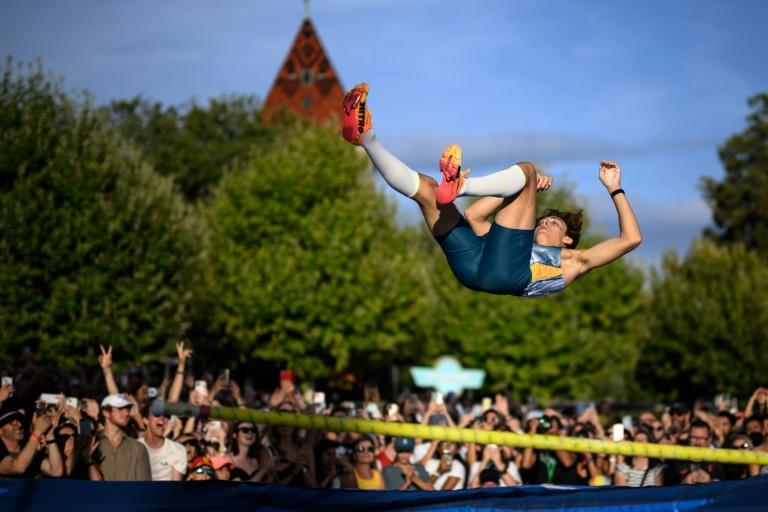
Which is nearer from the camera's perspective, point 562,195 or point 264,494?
point 264,494

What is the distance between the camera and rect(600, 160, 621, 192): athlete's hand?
8.16 metres

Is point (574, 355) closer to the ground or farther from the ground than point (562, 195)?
closer to the ground

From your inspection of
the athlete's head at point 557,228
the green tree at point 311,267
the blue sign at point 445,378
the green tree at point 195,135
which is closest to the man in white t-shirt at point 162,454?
the athlete's head at point 557,228

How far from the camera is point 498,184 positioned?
7.13m

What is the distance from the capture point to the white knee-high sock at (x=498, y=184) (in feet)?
23.1

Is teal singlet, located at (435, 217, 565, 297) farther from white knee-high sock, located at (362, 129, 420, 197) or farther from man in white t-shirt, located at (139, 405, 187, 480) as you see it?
man in white t-shirt, located at (139, 405, 187, 480)

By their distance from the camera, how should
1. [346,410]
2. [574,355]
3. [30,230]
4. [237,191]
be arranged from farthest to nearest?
1. [574,355]
2. [237,191]
3. [30,230]
4. [346,410]

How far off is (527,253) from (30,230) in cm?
1992

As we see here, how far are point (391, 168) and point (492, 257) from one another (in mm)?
1011

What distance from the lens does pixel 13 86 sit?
26.4m

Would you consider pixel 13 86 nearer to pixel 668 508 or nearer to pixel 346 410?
pixel 346 410

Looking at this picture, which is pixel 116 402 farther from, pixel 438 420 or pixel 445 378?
pixel 445 378

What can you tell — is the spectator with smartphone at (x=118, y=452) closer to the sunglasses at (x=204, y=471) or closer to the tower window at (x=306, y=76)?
the sunglasses at (x=204, y=471)

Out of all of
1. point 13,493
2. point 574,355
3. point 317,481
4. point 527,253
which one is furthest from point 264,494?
point 574,355
